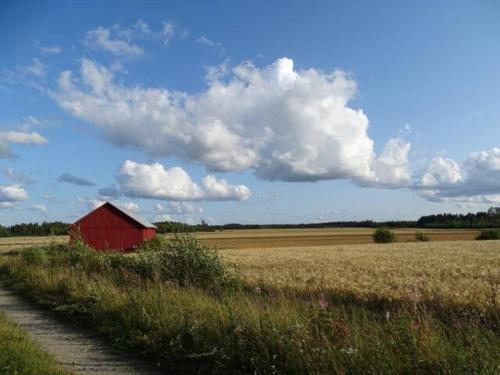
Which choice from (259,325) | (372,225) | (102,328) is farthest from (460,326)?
(372,225)

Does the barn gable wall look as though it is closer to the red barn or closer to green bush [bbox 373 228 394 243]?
the red barn

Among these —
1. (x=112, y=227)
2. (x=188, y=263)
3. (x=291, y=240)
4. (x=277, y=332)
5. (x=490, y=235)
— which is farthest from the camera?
(x=291, y=240)

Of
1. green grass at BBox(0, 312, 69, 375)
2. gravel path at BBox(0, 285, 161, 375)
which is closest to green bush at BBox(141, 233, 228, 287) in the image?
gravel path at BBox(0, 285, 161, 375)

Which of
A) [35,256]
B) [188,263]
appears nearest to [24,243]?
[35,256]

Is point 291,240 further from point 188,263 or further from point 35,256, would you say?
point 188,263

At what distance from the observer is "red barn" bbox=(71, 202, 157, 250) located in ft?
198

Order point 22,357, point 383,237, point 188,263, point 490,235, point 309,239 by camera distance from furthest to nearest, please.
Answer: point 309,239, point 490,235, point 383,237, point 188,263, point 22,357

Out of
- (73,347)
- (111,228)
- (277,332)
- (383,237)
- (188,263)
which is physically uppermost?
(111,228)

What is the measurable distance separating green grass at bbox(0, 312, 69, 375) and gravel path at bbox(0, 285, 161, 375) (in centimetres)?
26

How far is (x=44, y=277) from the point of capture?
1659 cm

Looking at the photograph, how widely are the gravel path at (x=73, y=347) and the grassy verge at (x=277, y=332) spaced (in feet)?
1.30

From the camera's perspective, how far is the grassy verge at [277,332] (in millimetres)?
5797

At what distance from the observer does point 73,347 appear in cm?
861

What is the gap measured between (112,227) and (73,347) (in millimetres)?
54392
